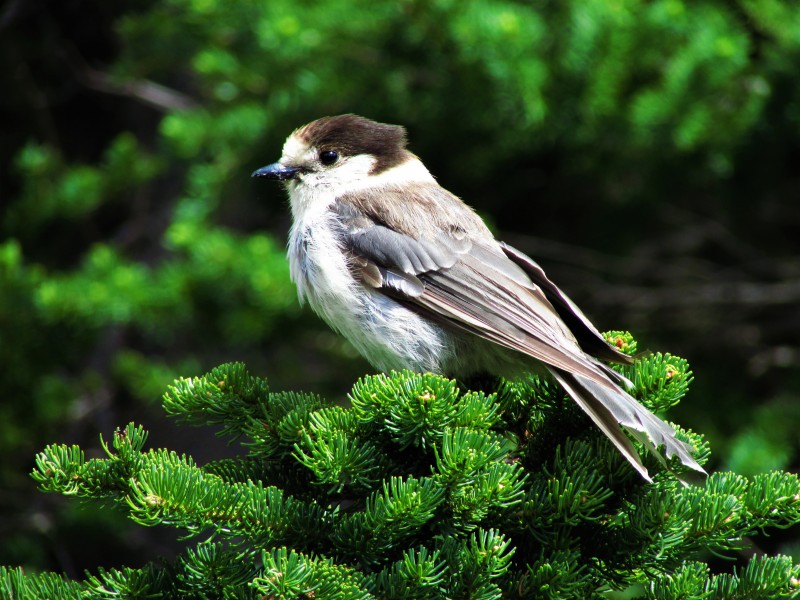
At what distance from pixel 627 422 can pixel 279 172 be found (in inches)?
74.6

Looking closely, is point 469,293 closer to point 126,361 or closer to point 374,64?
point 374,64

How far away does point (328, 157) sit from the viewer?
143 inches

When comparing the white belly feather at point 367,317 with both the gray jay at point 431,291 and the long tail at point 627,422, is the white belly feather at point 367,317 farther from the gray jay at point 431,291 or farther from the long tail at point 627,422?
the long tail at point 627,422

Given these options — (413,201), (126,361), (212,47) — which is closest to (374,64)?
(212,47)

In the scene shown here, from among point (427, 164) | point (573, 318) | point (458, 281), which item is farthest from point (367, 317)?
point (427, 164)

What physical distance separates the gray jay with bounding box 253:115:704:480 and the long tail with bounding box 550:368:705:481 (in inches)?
3.4

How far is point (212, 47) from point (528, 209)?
2324 mm

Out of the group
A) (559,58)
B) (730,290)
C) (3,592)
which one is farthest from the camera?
(730,290)

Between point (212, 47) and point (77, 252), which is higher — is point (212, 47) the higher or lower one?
the higher one

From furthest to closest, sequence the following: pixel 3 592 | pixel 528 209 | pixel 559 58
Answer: pixel 528 209
pixel 559 58
pixel 3 592

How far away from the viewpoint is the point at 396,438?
2.20 meters

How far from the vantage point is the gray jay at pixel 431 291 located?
9.28ft

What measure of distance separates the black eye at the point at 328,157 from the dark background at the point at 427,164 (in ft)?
3.20

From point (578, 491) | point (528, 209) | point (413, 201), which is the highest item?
point (413, 201)
